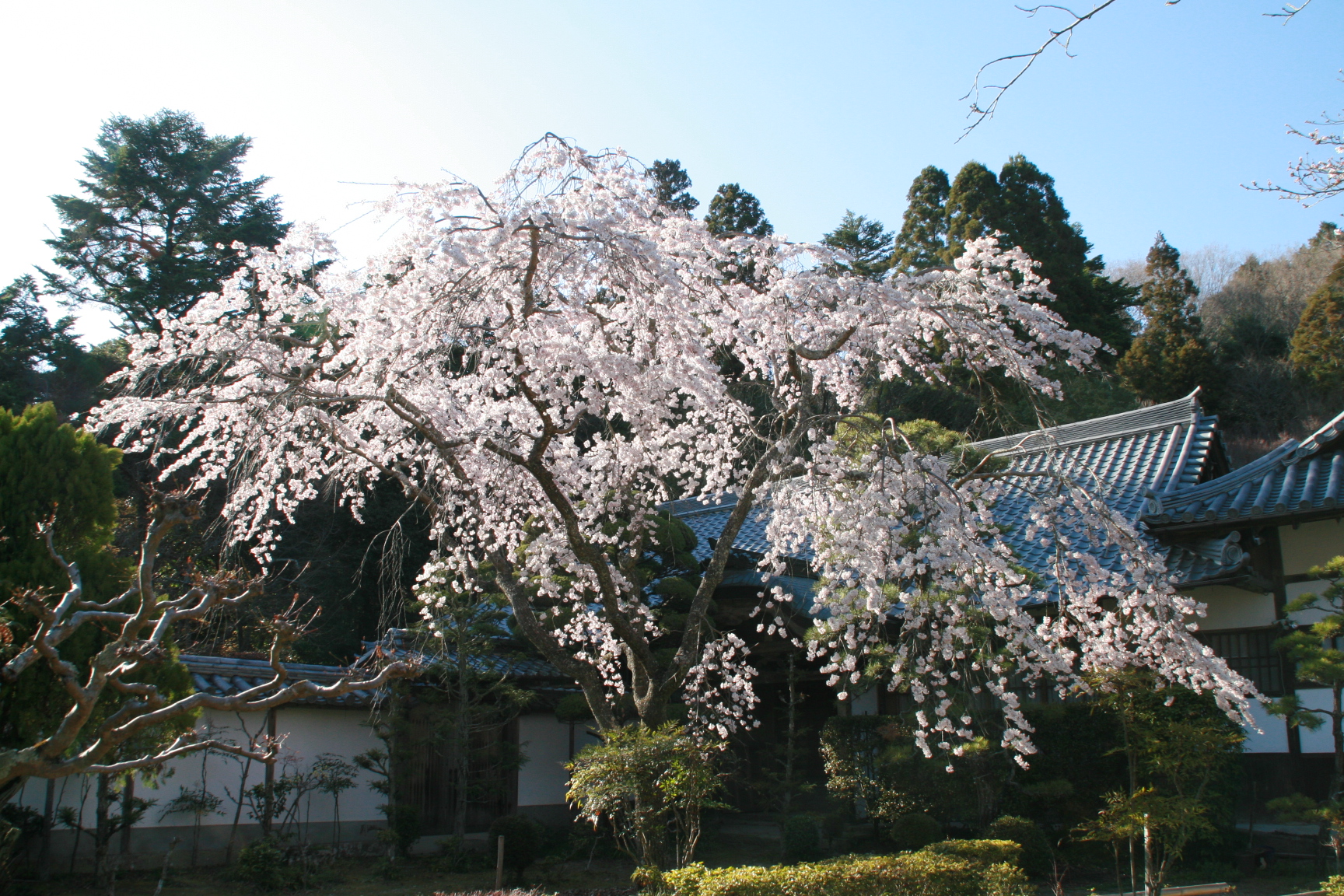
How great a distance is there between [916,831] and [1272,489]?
504 cm

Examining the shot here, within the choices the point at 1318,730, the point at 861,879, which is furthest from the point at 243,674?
the point at 1318,730

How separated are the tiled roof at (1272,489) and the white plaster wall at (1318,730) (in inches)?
67.9

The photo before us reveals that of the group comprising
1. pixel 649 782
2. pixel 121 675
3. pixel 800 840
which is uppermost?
pixel 121 675

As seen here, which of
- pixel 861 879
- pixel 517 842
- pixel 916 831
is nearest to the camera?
pixel 861 879

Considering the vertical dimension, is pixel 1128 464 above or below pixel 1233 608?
above

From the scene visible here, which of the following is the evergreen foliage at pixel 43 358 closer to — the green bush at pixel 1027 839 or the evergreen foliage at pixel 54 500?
the evergreen foliage at pixel 54 500

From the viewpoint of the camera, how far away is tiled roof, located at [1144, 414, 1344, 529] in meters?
8.28

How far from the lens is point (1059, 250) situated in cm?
1948

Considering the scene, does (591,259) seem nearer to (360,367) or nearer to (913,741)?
(360,367)

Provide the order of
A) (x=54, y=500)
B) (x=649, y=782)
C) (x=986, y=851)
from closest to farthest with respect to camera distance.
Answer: (x=649, y=782) < (x=986, y=851) < (x=54, y=500)

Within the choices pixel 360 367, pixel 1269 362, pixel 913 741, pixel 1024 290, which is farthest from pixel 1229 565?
pixel 1269 362

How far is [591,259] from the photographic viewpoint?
520 cm

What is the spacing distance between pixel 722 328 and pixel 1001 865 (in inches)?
161

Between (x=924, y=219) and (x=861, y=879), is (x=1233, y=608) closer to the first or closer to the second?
(x=861, y=879)
